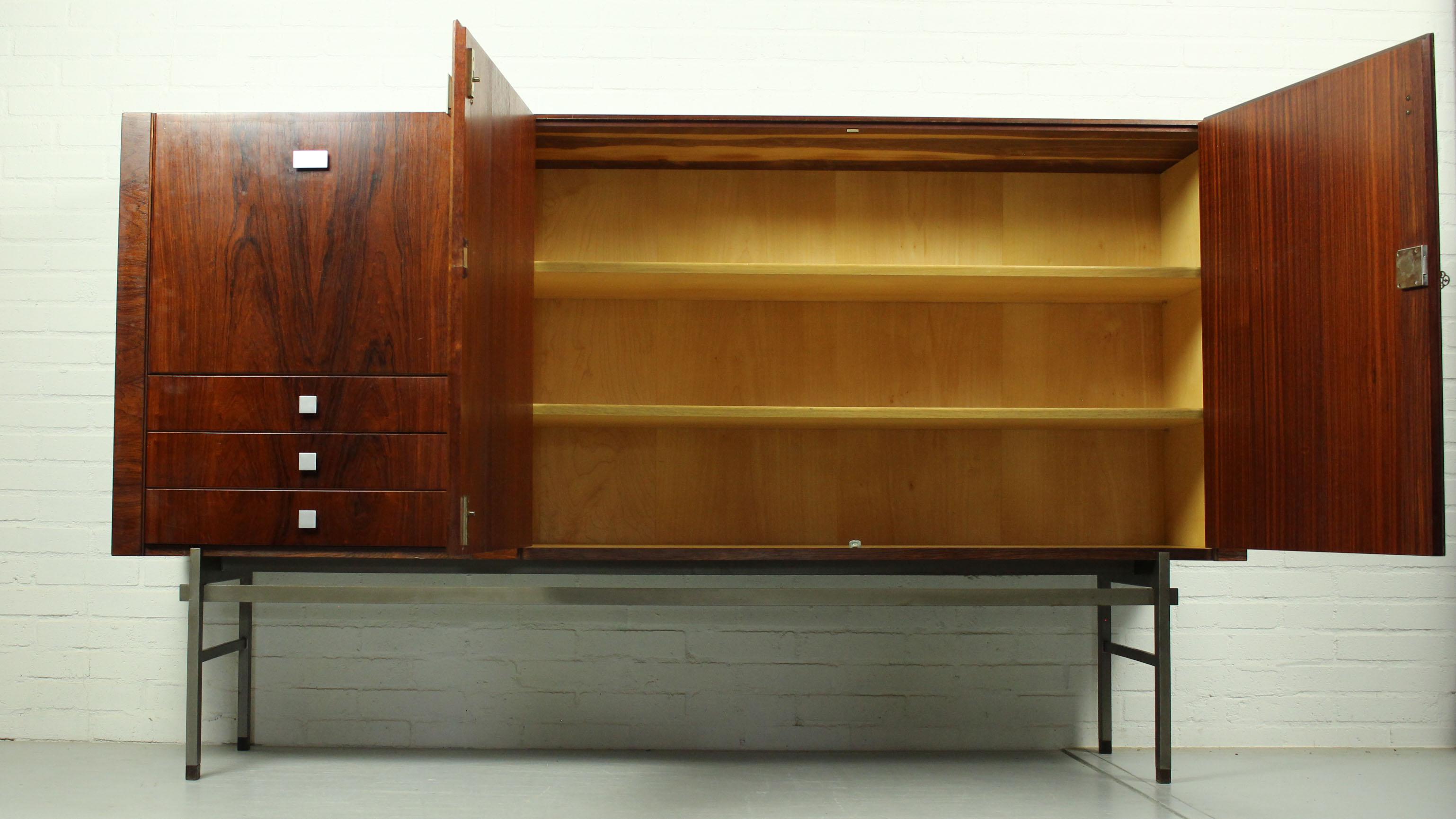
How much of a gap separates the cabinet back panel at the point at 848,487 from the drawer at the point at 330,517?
0.53 metres

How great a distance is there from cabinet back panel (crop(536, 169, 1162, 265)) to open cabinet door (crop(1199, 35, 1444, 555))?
0.34 m

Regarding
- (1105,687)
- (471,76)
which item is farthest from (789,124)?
(1105,687)

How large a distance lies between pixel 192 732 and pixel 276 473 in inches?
26.2

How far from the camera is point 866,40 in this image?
2.79m

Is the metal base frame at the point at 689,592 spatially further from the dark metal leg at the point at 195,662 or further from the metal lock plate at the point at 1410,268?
the metal lock plate at the point at 1410,268

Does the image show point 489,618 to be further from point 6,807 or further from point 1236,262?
point 1236,262

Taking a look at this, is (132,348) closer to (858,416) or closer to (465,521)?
(465,521)

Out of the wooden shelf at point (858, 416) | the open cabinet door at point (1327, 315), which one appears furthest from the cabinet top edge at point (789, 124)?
the wooden shelf at point (858, 416)

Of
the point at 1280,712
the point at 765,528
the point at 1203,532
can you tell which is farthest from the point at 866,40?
the point at 1280,712

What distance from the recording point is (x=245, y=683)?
104 inches

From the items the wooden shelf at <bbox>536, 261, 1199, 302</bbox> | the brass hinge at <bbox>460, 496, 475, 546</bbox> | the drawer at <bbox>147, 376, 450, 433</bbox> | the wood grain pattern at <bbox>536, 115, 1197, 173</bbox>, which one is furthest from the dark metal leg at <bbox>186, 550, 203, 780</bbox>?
the wood grain pattern at <bbox>536, 115, 1197, 173</bbox>

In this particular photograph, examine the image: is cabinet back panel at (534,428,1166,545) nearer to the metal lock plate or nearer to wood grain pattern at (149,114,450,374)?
wood grain pattern at (149,114,450,374)

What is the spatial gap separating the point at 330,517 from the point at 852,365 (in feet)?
4.30

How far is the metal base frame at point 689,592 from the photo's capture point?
2.18 m
